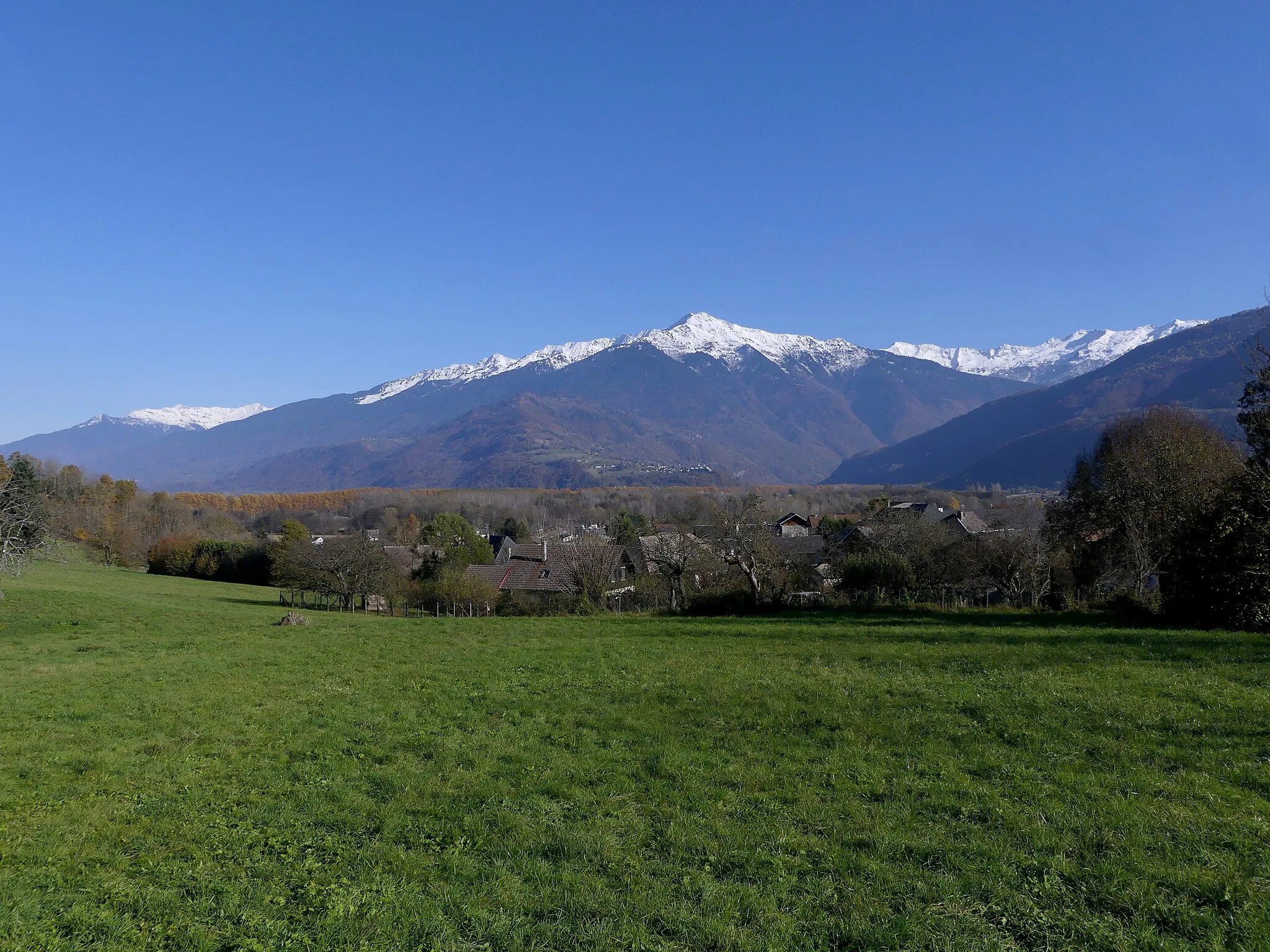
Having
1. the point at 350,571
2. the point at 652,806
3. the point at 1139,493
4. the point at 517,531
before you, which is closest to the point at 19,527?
the point at 350,571

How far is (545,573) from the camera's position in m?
61.5

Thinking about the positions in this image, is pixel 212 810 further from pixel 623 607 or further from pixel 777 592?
pixel 623 607

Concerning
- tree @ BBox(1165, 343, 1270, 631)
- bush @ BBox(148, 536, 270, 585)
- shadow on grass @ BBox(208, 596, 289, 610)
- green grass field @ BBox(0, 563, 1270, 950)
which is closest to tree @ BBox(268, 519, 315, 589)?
shadow on grass @ BBox(208, 596, 289, 610)

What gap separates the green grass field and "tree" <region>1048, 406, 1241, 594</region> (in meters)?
17.0

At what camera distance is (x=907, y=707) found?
12234 mm

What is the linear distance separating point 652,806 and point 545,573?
5375 centimetres

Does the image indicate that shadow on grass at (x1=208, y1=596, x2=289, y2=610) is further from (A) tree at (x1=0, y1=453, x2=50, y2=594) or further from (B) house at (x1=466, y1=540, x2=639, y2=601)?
(A) tree at (x1=0, y1=453, x2=50, y2=594)

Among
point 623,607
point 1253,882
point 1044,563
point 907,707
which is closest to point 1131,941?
point 1253,882

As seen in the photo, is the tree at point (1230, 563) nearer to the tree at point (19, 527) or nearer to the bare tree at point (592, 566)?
the bare tree at point (592, 566)

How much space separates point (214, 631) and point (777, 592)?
23.5 metres

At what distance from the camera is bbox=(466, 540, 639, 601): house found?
46.1 metres

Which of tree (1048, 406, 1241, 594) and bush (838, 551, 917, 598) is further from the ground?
tree (1048, 406, 1241, 594)

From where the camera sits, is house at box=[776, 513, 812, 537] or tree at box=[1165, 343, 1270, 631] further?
house at box=[776, 513, 812, 537]

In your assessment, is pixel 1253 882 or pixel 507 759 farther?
pixel 507 759
